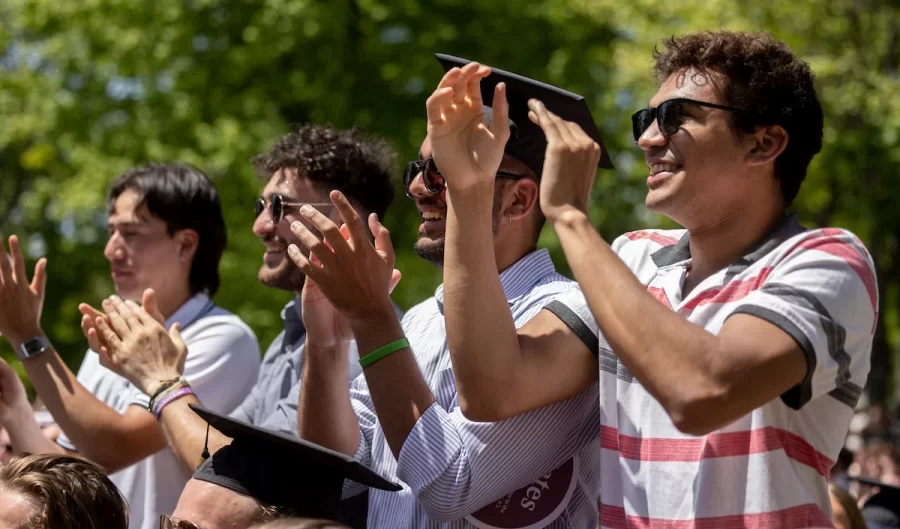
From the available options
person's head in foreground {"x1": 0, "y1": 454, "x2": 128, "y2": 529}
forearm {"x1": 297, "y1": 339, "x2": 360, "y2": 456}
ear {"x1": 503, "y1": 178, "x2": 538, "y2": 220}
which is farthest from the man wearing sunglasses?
person's head in foreground {"x1": 0, "y1": 454, "x2": 128, "y2": 529}

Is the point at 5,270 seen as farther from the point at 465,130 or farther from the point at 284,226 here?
the point at 465,130

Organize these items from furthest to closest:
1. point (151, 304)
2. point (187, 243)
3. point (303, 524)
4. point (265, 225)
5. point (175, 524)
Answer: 1. point (187, 243)
2. point (265, 225)
3. point (151, 304)
4. point (175, 524)
5. point (303, 524)

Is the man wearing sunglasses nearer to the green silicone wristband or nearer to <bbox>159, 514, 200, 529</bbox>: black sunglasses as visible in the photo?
the green silicone wristband

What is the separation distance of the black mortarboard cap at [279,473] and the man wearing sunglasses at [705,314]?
535 millimetres

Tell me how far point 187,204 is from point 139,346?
1.27 meters

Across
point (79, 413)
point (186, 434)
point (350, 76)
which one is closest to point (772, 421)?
point (186, 434)

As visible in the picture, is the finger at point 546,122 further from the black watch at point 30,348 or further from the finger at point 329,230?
the black watch at point 30,348

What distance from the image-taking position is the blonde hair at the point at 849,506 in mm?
4484

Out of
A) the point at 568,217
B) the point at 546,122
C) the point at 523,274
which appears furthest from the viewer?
the point at 523,274

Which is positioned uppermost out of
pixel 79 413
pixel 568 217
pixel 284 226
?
pixel 568 217

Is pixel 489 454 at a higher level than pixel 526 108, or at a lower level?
lower

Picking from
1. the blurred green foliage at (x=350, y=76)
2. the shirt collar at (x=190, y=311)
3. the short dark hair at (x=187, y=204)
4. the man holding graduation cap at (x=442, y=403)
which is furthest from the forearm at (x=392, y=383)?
the blurred green foliage at (x=350, y=76)

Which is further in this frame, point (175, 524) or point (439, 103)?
point (175, 524)

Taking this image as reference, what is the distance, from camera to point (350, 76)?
13.4 metres
